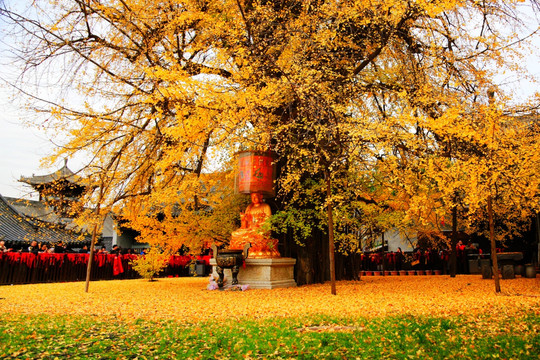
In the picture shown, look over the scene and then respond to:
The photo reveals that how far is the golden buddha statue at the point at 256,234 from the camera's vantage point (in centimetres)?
1093

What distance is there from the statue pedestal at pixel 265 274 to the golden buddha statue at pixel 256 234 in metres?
0.23

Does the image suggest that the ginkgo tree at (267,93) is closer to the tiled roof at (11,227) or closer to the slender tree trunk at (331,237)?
the slender tree trunk at (331,237)

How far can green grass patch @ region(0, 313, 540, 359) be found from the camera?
12.8 feet

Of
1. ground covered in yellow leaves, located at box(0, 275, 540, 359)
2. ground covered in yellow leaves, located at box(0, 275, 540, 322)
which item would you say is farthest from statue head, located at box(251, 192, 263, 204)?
ground covered in yellow leaves, located at box(0, 275, 540, 359)

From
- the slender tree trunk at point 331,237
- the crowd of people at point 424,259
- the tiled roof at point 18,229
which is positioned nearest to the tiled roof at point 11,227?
the tiled roof at point 18,229

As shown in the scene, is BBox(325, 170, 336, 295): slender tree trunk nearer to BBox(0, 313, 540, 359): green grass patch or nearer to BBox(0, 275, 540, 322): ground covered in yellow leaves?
BBox(0, 275, 540, 322): ground covered in yellow leaves

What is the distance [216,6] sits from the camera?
37.2ft

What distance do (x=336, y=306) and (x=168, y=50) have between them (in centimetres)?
692

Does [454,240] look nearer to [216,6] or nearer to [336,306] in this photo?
[336,306]

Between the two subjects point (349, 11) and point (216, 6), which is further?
point (216, 6)

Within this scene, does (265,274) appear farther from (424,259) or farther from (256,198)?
(424,259)

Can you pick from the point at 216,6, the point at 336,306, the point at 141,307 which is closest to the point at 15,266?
the point at 141,307

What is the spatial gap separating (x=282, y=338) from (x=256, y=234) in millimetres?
6670

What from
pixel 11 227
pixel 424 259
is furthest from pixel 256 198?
pixel 11 227
